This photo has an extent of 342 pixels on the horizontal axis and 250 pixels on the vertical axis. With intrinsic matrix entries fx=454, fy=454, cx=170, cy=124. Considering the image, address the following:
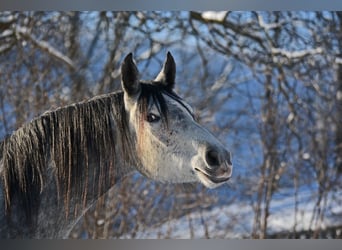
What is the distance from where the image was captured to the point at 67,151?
6.98ft

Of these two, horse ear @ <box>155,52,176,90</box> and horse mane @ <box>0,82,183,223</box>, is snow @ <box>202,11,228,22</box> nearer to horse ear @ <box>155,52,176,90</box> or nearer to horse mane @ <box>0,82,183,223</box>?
horse ear @ <box>155,52,176,90</box>

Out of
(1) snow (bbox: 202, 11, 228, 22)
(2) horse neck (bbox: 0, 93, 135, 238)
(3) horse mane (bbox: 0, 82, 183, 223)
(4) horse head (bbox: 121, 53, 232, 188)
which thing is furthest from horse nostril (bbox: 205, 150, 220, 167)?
(1) snow (bbox: 202, 11, 228, 22)

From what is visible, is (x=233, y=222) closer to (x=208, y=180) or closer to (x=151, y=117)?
(x=208, y=180)

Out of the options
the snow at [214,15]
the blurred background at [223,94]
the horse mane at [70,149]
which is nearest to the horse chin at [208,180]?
the blurred background at [223,94]

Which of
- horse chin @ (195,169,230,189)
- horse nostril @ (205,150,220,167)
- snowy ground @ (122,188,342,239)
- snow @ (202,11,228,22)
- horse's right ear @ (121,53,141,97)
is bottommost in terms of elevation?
snowy ground @ (122,188,342,239)

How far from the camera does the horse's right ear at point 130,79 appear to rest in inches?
87.5

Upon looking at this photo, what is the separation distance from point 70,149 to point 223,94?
0.95 meters

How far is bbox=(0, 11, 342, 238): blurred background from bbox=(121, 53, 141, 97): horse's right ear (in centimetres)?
34

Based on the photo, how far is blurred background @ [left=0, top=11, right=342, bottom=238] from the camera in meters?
2.55

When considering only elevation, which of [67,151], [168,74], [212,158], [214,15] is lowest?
[212,158]

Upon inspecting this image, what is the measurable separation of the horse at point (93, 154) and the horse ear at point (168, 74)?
81 mm

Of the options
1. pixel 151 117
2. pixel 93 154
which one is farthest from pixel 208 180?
pixel 93 154

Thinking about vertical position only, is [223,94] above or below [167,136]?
above

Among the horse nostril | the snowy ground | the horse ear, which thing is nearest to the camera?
the horse nostril
